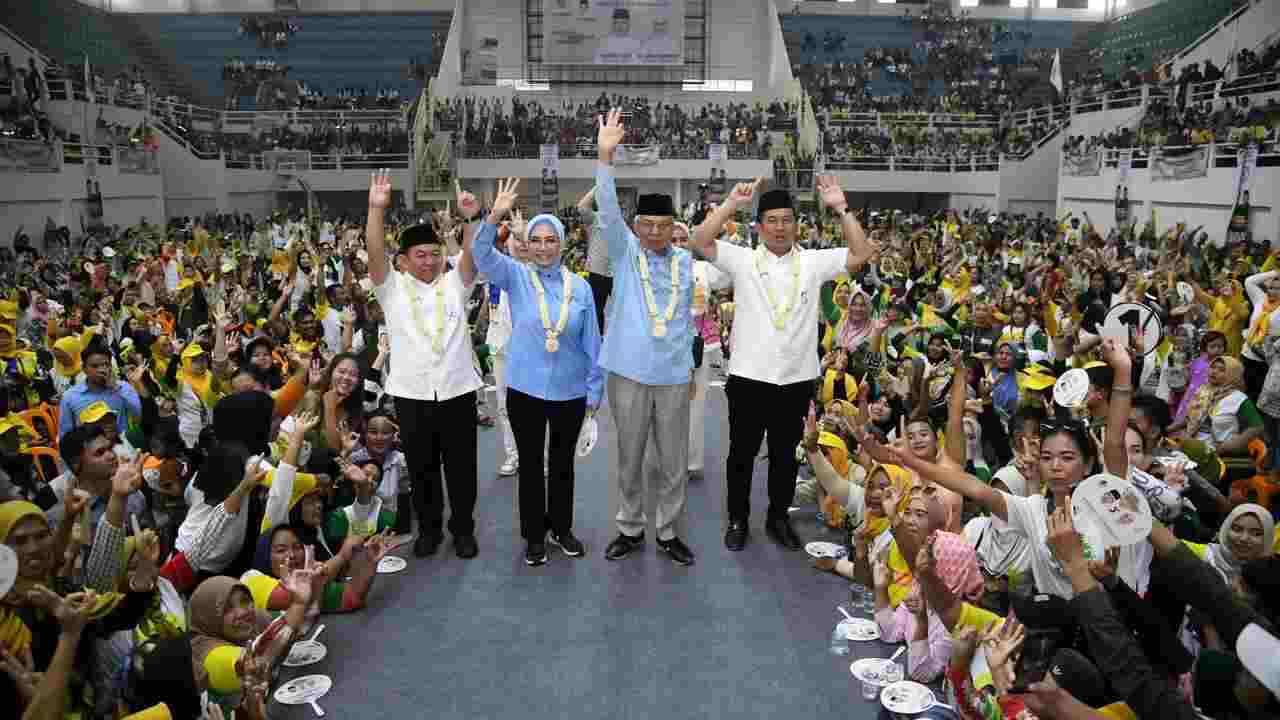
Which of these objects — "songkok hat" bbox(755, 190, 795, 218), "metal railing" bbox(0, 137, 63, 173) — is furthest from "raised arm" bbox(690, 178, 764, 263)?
"metal railing" bbox(0, 137, 63, 173)

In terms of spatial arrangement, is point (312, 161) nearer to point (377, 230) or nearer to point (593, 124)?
point (593, 124)

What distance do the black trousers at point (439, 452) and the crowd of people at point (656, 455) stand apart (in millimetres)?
16

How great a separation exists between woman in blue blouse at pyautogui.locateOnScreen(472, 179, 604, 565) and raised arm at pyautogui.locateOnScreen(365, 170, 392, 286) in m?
0.49

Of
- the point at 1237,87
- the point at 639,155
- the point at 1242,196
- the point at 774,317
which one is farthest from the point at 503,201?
the point at 639,155

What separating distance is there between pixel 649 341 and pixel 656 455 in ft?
2.13

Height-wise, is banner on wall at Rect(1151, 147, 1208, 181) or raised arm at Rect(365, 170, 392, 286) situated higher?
banner on wall at Rect(1151, 147, 1208, 181)

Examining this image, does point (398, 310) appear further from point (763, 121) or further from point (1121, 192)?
point (763, 121)

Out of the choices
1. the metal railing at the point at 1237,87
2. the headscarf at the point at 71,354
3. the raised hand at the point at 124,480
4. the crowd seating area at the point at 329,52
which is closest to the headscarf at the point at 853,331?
the raised hand at the point at 124,480

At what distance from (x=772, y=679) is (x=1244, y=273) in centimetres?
832

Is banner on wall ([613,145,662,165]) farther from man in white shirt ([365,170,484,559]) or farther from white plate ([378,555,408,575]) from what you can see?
white plate ([378,555,408,575])

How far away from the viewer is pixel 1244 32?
20844 millimetres

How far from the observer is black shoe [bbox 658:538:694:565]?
483 centimetres

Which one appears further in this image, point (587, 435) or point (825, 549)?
point (825, 549)

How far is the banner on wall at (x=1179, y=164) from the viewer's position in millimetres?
16328
